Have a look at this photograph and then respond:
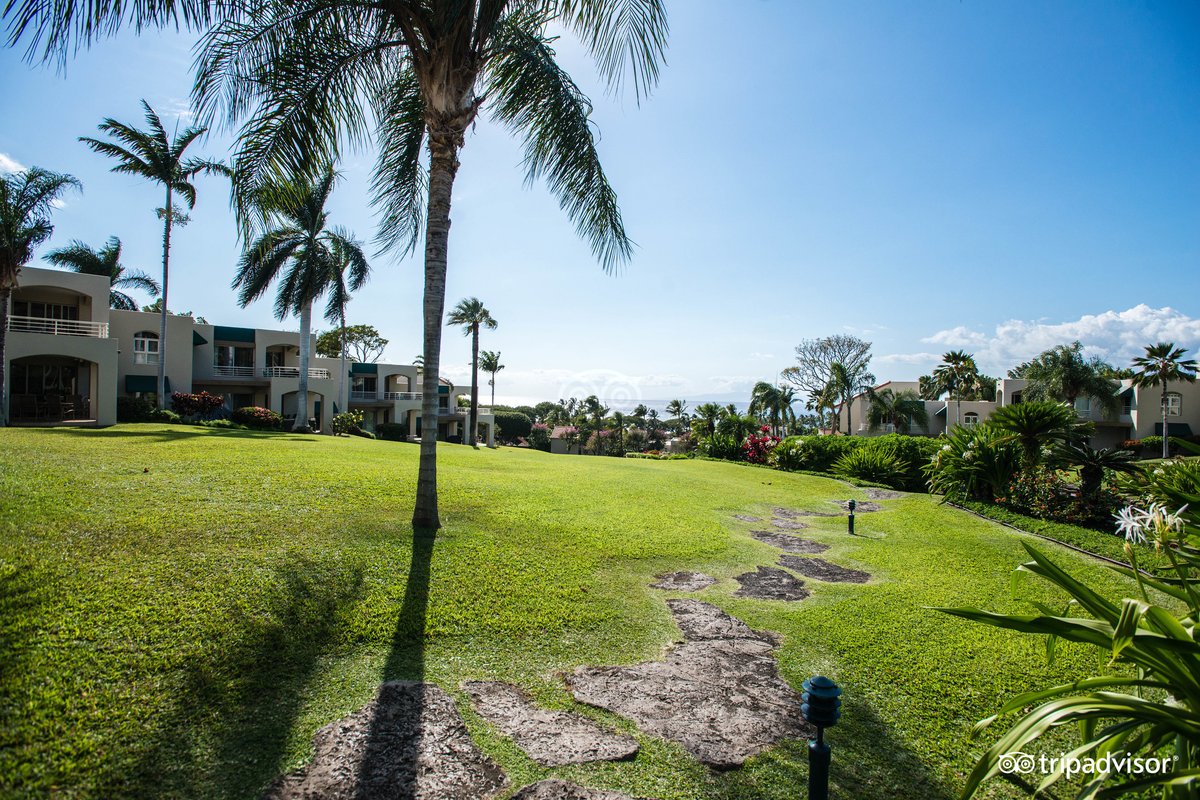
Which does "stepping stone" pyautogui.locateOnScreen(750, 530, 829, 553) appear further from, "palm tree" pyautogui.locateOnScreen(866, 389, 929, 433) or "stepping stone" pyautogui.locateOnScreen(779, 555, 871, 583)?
"palm tree" pyautogui.locateOnScreen(866, 389, 929, 433)

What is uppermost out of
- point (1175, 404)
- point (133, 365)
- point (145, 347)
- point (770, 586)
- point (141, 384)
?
point (145, 347)

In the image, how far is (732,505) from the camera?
42.2 ft

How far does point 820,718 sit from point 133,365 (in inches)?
1280

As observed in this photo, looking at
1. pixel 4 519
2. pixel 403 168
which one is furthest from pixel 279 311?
pixel 4 519

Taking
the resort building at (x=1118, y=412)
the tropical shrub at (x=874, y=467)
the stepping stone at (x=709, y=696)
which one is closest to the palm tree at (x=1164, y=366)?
the resort building at (x=1118, y=412)

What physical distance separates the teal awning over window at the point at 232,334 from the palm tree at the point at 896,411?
153 feet

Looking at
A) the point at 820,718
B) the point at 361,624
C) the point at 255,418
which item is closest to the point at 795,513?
the point at 361,624

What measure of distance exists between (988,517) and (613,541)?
340 inches

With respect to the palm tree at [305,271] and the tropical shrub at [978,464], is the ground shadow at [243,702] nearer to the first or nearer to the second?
the tropical shrub at [978,464]

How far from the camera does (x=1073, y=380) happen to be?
43.1m

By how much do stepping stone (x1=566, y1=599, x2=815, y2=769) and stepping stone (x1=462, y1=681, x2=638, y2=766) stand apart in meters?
0.27

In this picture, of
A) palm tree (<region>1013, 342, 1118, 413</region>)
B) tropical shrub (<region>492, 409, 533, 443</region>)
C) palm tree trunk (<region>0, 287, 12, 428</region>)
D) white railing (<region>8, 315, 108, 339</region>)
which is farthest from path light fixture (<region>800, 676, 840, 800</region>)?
tropical shrub (<region>492, 409, 533, 443</region>)

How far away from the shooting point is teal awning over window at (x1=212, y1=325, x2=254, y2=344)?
32.4 m

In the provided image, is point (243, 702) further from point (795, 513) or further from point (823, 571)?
point (795, 513)
